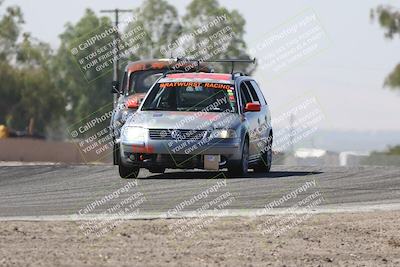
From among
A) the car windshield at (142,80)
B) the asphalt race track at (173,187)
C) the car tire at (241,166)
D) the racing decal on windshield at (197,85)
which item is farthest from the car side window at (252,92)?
the car windshield at (142,80)

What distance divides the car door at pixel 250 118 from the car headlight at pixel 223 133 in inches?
34.2

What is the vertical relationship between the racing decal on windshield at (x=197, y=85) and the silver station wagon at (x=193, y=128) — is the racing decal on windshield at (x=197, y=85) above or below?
above

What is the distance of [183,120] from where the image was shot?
1827 cm

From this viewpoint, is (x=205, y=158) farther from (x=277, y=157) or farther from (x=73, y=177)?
(x=277, y=157)

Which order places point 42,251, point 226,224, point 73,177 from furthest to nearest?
point 73,177 → point 226,224 → point 42,251

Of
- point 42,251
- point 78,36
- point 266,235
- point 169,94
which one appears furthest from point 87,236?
point 78,36

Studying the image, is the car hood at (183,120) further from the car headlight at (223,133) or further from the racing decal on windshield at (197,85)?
the racing decal on windshield at (197,85)

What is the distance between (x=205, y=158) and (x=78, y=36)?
281 ft

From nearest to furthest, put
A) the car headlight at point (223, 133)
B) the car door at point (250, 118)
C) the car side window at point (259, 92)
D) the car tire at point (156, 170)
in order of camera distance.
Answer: the car headlight at point (223, 133) → the car door at point (250, 118) → the car tire at point (156, 170) → the car side window at point (259, 92)

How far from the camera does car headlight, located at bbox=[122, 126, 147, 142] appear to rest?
18.2 meters

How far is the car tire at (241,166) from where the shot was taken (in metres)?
18.6

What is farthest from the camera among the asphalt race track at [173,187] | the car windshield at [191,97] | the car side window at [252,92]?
the car side window at [252,92]

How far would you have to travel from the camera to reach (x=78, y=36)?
338 feet

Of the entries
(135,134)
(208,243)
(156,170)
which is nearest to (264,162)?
(156,170)
